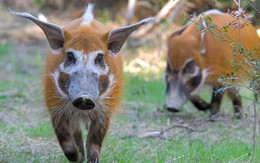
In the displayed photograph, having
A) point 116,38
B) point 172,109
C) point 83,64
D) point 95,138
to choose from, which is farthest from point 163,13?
point 83,64

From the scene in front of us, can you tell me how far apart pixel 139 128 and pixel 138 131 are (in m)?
0.24

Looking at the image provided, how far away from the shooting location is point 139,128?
8.12 meters

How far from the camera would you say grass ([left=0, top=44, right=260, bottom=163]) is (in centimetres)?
605

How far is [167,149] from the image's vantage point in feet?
21.3

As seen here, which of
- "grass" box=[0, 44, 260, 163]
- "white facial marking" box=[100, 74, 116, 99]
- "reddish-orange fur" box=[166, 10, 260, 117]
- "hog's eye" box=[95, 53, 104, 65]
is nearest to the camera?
"hog's eye" box=[95, 53, 104, 65]

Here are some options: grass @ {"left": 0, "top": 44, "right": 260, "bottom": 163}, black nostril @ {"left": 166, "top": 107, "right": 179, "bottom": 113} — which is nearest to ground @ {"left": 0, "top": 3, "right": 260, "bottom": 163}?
grass @ {"left": 0, "top": 44, "right": 260, "bottom": 163}

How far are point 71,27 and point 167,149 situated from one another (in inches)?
56.2

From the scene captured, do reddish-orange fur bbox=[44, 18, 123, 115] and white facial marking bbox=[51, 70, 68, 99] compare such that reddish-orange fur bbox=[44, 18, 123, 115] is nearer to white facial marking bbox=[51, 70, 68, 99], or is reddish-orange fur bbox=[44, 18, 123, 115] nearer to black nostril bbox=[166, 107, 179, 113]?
white facial marking bbox=[51, 70, 68, 99]

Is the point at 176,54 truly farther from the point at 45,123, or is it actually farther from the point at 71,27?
the point at 71,27

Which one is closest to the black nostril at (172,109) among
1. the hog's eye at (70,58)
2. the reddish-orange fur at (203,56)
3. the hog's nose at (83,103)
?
the reddish-orange fur at (203,56)

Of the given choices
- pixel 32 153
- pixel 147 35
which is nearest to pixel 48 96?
pixel 32 153

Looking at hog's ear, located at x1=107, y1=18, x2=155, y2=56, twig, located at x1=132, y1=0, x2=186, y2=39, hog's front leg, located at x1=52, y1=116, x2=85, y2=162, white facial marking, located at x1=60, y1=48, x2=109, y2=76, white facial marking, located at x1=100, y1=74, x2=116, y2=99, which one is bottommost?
hog's front leg, located at x1=52, y1=116, x2=85, y2=162

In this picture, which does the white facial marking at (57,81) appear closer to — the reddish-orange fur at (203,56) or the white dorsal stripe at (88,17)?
the white dorsal stripe at (88,17)

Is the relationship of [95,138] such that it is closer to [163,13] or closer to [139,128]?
[139,128]
